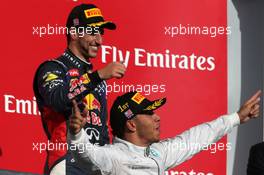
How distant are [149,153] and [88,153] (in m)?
0.46

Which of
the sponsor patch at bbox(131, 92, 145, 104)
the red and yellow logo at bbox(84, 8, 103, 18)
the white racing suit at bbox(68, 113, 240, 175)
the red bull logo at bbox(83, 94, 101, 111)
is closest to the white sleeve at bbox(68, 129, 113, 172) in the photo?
the white racing suit at bbox(68, 113, 240, 175)

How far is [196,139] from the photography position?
15.1 feet

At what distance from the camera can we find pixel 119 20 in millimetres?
6453

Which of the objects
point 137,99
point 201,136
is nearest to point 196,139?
point 201,136

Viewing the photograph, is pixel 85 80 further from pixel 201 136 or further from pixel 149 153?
pixel 201 136

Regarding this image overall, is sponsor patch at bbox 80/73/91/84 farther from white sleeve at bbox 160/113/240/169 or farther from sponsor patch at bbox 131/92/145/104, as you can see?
white sleeve at bbox 160/113/240/169

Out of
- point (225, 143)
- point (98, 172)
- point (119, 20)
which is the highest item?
point (119, 20)

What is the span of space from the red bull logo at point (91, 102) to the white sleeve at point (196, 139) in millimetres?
521

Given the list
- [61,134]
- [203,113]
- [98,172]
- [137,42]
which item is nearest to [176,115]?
[203,113]

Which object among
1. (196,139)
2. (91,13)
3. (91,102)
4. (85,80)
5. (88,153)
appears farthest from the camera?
(91,13)

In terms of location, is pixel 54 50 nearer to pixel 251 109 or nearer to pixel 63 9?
pixel 63 9

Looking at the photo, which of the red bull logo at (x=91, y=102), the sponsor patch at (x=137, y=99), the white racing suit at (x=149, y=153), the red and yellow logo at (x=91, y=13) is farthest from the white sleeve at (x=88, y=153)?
the red and yellow logo at (x=91, y=13)

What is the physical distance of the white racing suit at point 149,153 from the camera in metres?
4.32

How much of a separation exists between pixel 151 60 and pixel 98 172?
→ 7.23 ft
